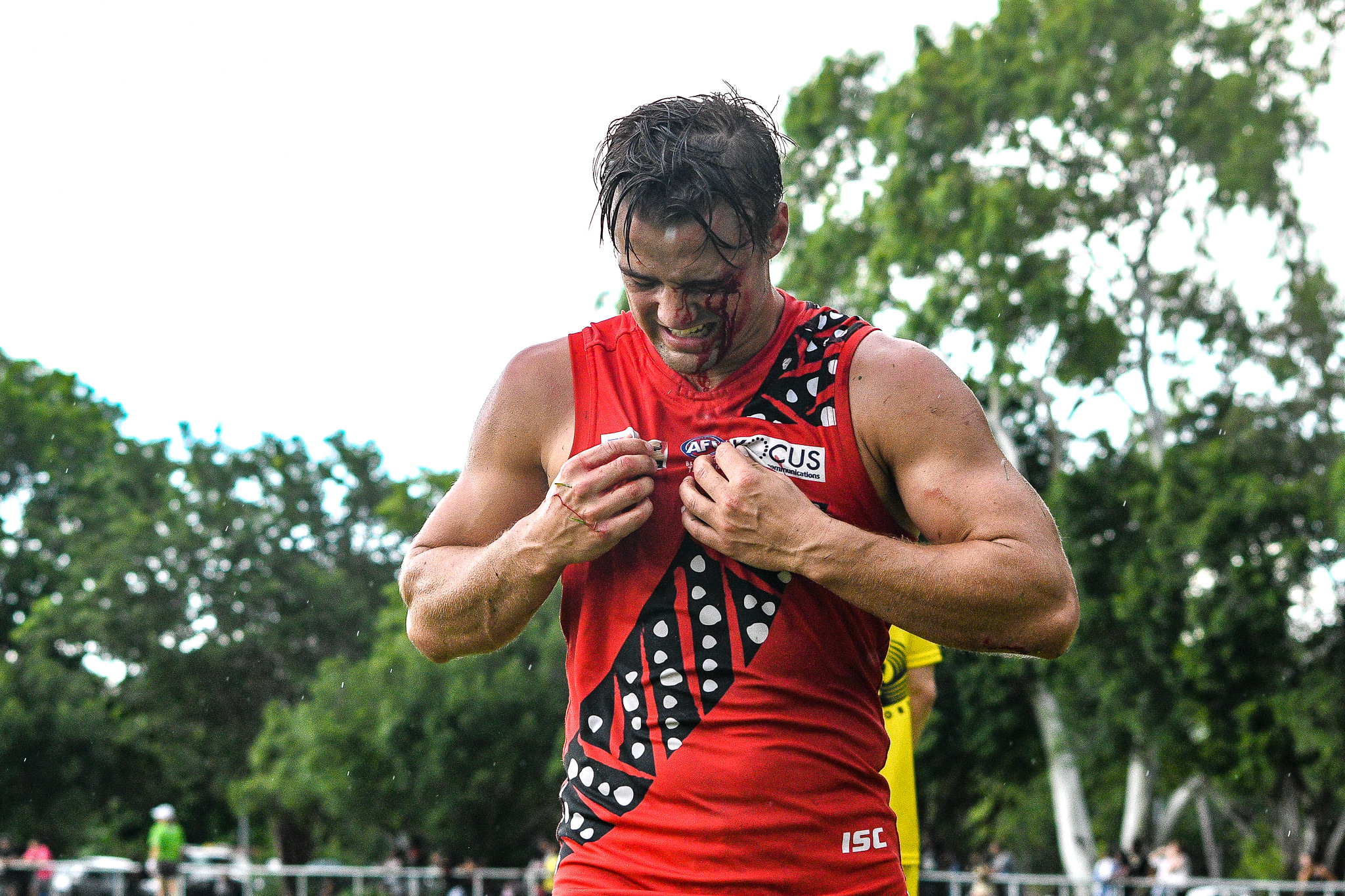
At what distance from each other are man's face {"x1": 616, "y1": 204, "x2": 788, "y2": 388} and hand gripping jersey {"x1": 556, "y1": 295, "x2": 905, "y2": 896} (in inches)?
1.9

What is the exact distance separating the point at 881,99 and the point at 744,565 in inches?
934

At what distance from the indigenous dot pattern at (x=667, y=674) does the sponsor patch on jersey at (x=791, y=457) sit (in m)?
0.18

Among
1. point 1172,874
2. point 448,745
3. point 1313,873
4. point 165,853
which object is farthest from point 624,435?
point 448,745

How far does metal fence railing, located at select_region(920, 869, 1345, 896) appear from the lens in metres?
14.5

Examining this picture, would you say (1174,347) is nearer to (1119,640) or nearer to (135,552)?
(1119,640)

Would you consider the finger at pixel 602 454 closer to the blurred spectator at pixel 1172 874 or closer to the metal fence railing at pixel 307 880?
the blurred spectator at pixel 1172 874

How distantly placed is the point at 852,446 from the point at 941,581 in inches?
11.0

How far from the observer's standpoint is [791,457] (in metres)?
2.34

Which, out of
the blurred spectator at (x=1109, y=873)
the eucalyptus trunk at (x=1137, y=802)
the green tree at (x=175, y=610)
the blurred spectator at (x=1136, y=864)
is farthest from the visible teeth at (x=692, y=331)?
the green tree at (x=175, y=610)

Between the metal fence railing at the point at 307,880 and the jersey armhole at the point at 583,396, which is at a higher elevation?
the jersey armhole at the point at 583,396

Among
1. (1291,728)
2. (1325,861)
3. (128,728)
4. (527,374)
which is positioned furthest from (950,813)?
(527,374)

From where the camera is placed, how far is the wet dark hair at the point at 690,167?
229 centimetres

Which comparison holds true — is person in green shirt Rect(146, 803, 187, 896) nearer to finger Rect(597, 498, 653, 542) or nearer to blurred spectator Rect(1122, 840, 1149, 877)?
blurred spectator Rect(1122, 840, 1149, 877)

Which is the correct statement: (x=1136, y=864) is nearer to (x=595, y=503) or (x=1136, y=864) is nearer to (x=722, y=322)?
(x=722, y=322)
